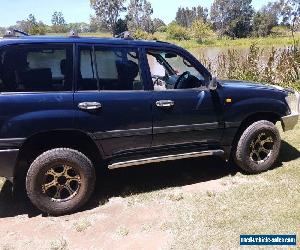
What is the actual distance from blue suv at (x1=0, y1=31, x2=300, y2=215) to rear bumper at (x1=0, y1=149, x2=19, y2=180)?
10 millimetres

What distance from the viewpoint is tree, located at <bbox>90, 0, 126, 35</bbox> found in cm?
8669

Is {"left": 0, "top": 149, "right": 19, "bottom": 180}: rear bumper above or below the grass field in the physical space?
above

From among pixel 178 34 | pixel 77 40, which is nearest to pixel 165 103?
pixel 77 40

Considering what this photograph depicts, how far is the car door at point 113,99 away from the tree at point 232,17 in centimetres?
7305

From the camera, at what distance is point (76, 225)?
4.43 metres

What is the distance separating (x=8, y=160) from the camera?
4.30 meters

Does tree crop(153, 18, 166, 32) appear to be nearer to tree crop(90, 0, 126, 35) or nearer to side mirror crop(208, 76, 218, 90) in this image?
tree crop(90, 0, 126, 35)

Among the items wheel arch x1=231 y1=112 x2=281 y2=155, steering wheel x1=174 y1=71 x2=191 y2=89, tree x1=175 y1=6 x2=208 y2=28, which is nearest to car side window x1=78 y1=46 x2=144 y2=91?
steering wheel x1=174 y1=71 x2=191 y2=89

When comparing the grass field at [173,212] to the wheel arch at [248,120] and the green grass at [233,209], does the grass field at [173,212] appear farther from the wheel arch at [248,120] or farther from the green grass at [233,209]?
the wheel arch at [248,120]

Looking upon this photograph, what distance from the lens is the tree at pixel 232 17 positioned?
76.7 m

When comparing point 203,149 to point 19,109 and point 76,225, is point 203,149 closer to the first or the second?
point 76,225

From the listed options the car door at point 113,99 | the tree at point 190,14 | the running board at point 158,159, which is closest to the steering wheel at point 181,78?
the car door at point 113,99

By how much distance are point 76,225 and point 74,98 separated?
1392 mm

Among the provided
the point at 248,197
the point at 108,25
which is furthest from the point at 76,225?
the point at 108,25
